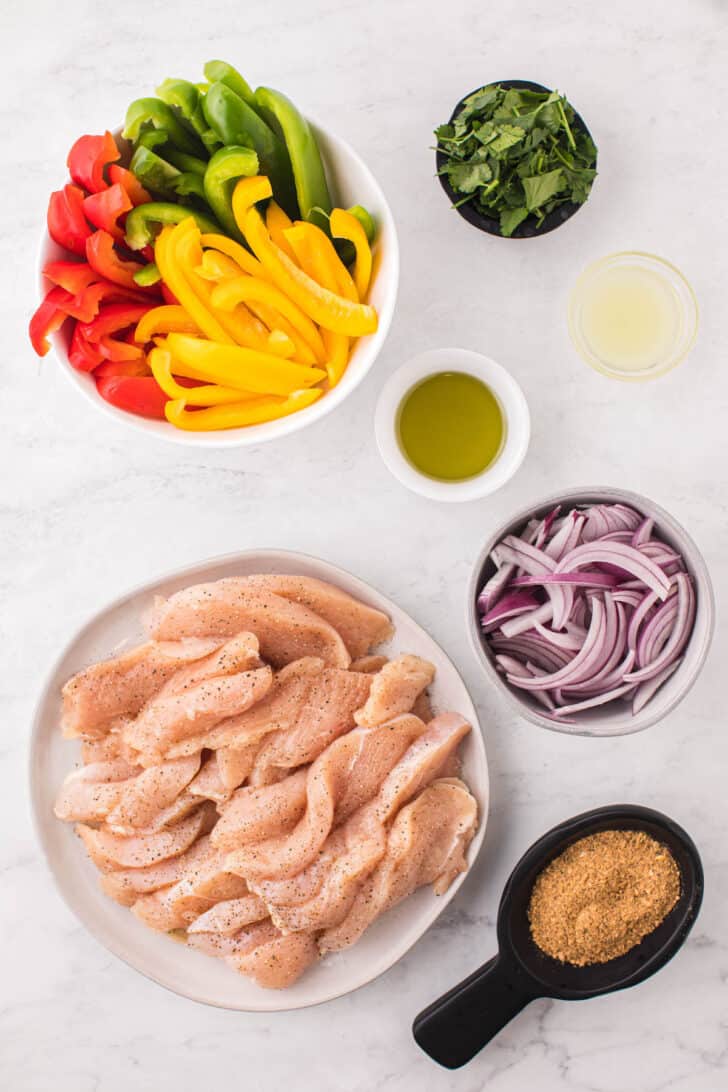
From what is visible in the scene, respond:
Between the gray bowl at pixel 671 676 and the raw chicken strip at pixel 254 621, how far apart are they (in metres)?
Answer: 0.33

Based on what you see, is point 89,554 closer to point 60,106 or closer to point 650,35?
point 60,106

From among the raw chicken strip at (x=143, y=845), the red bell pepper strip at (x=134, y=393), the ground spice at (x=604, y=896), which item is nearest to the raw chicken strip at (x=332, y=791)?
the raw chicken strip at (x=143, y=845)

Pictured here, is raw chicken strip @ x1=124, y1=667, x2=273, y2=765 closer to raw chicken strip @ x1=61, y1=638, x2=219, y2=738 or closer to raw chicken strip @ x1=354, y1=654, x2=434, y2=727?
raw chicken strip @ x1=61, y1=638, x2=219, y2=738

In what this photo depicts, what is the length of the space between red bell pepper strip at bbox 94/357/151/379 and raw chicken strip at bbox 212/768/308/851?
0.87 m

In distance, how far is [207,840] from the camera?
2.10m

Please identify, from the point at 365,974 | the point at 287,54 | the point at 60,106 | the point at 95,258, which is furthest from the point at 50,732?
the point at 287,54

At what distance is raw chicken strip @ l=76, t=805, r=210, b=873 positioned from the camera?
2062mm

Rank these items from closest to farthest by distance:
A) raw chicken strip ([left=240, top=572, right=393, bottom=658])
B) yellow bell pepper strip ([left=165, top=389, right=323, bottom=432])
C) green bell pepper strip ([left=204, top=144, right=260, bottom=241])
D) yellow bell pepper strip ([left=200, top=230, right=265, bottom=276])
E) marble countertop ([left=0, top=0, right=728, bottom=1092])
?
green bell pepper strip ([left=204, top=144, right=260, bottom=241]) < yellow bell pepper strip ([left=200, top=230, right=265, bottom=276]) < yellow bell pepper strip ([left=165, top=389, right=323, bottom=432]) < raw chicken strip ([left=240, top=572, right=393, bottom=658]) < marble countertop ([left=0, top=0, right=728, bottom=1092])

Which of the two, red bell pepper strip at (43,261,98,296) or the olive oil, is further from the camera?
the olive oil

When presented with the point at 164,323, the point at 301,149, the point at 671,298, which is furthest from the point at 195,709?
the point at 671,298

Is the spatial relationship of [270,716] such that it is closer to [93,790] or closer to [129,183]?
[93,790]

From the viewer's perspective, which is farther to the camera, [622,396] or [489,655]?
[622,396]

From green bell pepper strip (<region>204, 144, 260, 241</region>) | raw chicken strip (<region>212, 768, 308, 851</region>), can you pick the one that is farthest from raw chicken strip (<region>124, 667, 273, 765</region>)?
green bell pepper strip (<region>204, 144, 260, 241</region>)

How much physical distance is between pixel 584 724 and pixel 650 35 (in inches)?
59.3
